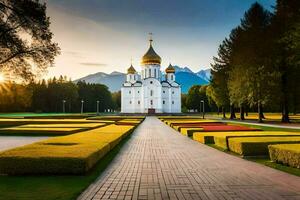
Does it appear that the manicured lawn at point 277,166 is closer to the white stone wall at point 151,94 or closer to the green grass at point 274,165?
the green grass at point 274,165

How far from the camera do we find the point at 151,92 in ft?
326

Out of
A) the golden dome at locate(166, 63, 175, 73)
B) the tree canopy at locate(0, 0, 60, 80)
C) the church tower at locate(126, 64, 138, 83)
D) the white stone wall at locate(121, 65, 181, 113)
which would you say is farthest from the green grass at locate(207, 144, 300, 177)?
the church tower at locate(126, 64, 138, 83)

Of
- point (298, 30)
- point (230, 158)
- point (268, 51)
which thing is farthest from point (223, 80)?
point (230, 158)

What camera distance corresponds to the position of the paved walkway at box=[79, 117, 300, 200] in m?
7.88

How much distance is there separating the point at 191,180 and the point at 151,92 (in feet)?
295

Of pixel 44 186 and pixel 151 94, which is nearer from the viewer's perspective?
pixel 44 186

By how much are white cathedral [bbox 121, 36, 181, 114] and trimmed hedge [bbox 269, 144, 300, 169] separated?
278 ft

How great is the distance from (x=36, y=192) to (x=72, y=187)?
93 cm

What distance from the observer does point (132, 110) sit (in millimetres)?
101562

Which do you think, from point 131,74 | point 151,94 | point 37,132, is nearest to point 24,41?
point 37,132

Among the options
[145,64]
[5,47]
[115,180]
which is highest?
[145,64]

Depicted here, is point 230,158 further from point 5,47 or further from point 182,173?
point 5,47

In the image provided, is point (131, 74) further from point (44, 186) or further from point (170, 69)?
point (44, 186)

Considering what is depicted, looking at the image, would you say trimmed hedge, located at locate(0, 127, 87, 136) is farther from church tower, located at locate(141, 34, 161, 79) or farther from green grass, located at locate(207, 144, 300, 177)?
church tower, located at locate(141, 34, 161, 79)
